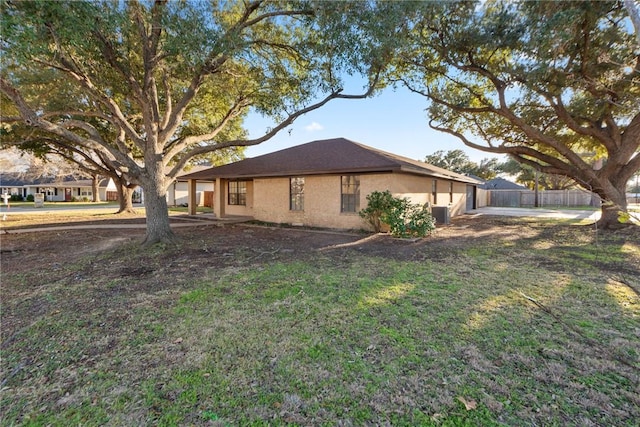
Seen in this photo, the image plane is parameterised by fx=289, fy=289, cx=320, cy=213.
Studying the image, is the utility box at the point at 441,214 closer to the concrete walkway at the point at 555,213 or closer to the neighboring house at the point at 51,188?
the concrete walkway at the point at 555,213

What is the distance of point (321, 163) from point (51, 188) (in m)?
49.2

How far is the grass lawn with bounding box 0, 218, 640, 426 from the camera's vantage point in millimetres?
2244

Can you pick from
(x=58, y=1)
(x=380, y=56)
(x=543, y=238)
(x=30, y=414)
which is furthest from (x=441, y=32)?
(x=30, y=414)

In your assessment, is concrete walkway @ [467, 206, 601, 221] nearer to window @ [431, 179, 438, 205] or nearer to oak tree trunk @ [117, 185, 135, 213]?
window @ [431, 179, 438, 205]

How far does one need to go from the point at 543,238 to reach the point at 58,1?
1425 cm

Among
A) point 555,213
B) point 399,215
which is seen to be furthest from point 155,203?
point 555,213

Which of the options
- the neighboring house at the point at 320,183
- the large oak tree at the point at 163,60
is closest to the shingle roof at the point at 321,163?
A: the neighboring house at the point at 320,183

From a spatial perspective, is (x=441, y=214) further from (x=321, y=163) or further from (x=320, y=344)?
(x=320, y=344)

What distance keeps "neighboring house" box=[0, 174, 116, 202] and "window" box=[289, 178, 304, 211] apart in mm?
43698

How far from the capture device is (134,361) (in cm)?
285

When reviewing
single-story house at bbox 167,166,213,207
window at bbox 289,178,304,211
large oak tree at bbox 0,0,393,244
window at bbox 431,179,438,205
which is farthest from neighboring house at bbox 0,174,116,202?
window at bbox 431,179,438,205

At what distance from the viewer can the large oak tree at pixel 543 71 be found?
28.5 feet

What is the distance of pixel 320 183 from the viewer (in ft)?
40.8

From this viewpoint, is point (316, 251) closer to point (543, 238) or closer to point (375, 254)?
point (375, 254)
